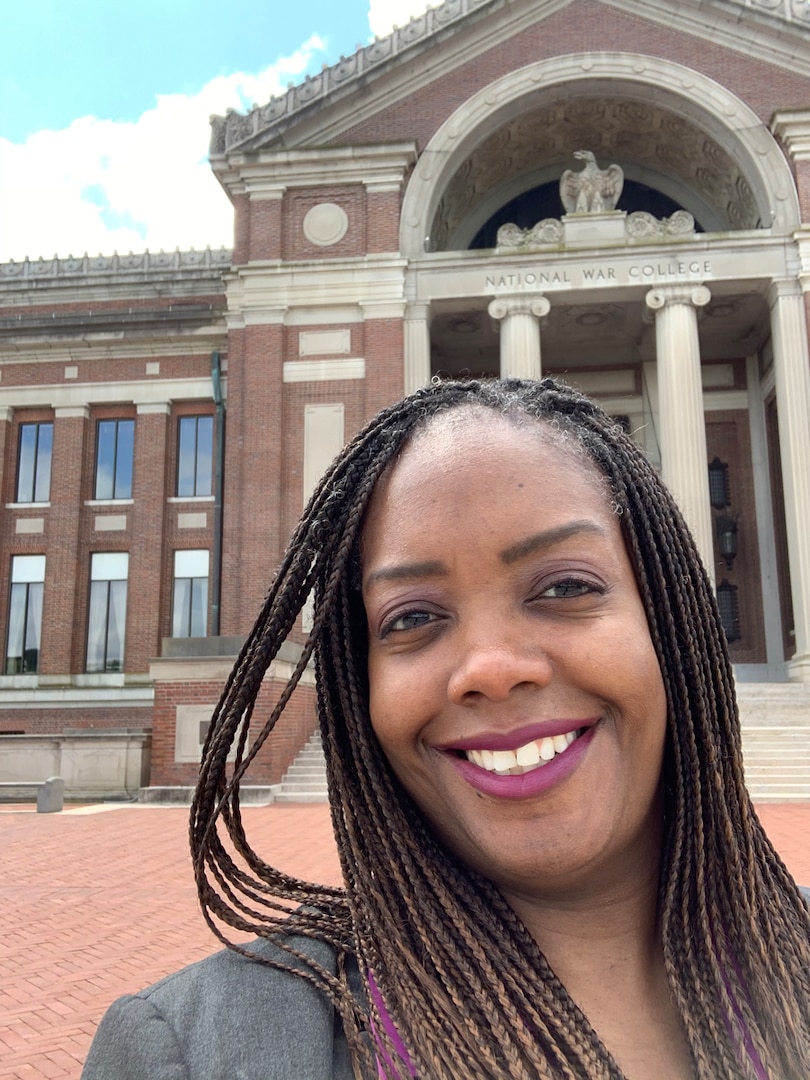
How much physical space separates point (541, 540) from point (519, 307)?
67.2ft

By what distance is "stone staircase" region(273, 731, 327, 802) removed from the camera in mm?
14680

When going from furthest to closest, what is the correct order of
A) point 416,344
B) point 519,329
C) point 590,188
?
point 590,188
point 416,344
point 519,329

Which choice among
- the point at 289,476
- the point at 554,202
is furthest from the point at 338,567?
the point at 554,202

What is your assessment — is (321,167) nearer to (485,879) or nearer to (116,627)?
(116,627)

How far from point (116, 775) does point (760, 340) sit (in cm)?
1822

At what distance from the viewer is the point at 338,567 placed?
1550mm

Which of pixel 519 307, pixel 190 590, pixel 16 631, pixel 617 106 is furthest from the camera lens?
pixel 16 631

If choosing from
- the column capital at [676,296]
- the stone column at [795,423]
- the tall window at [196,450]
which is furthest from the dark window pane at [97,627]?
the stone column at [795,423]

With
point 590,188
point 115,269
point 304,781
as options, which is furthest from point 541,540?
point 115,269

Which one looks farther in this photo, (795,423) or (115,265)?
(115,265)

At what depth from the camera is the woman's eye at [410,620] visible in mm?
1444

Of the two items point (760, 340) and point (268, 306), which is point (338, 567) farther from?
point (760, 340)

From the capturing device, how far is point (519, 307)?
21.1 metres

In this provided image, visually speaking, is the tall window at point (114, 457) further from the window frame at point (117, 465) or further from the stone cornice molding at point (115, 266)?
the stone cornice molding at point (115, 266)
